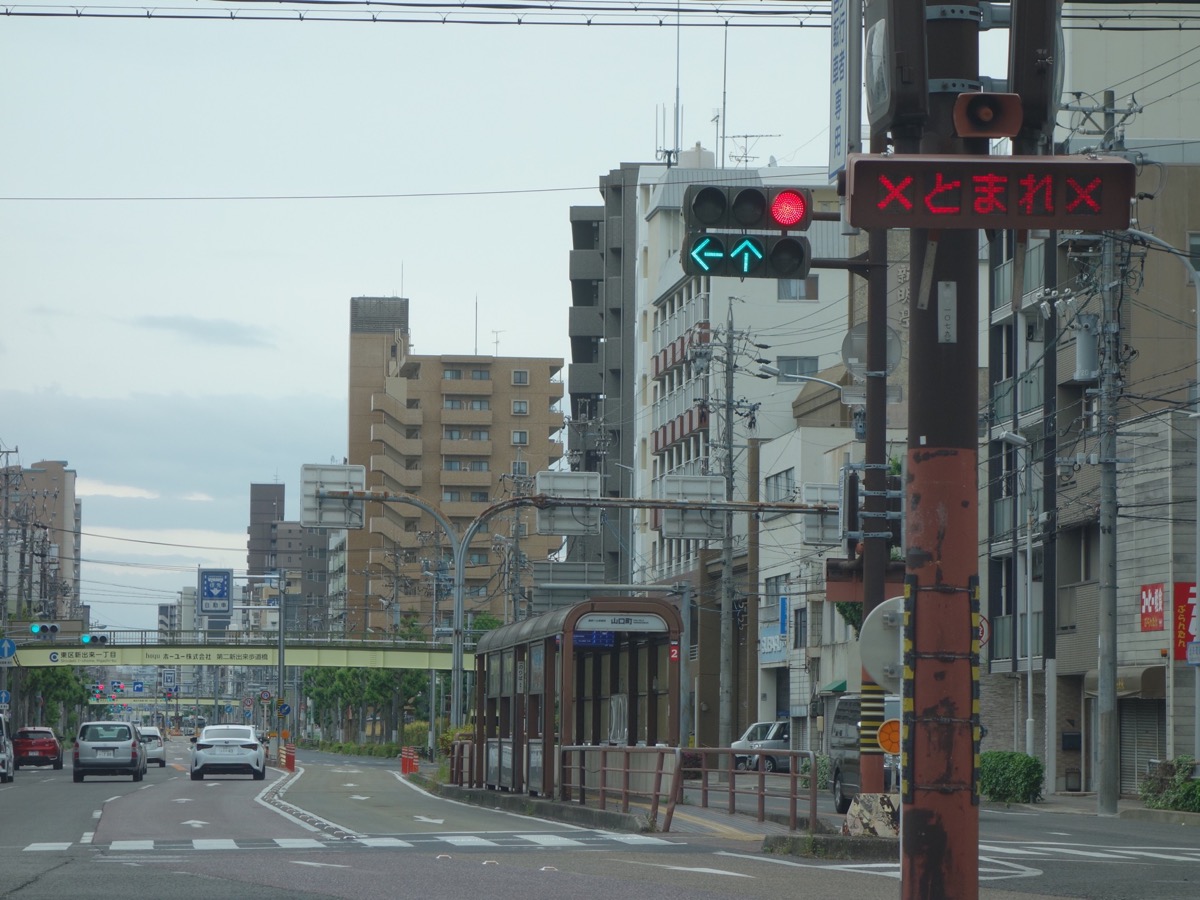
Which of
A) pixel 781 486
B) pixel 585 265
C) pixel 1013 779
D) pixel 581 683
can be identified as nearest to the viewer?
pixel 581 683

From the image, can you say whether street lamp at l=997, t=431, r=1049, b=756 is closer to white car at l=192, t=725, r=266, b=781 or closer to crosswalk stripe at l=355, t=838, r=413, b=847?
white car at l=192, t=725, r=266, b=781

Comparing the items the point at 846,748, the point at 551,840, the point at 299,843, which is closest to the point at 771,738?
the point at 846,748

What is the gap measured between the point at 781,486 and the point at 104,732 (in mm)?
26221

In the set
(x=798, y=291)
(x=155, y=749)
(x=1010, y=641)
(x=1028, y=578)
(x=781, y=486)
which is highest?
(x=798, y=291)

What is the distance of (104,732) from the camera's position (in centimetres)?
5016

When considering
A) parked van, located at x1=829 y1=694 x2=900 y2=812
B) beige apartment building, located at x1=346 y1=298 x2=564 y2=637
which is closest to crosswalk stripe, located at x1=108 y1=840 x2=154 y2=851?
parked van, located at x1=829 y1=694 x2=900 y2=812

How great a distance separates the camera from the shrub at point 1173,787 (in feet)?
102

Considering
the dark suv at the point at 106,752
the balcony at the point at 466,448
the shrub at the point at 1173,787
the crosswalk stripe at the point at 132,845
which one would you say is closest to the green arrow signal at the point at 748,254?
the crosswalk stripe at the point at 132,845

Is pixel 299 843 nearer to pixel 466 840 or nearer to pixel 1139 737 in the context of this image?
pixel 466 840

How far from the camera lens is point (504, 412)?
135m

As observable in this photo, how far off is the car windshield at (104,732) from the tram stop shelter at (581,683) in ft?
65.2

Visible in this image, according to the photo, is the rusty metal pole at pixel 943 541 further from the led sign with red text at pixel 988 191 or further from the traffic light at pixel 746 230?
the traffic light at pixel 746 230

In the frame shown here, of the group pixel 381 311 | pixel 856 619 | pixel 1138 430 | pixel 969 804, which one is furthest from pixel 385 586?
pixel 969 804

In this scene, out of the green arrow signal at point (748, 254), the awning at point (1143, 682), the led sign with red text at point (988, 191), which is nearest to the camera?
the led sign with red text at point (988, 191)
